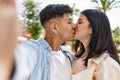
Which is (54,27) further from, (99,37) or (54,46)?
(99,37)

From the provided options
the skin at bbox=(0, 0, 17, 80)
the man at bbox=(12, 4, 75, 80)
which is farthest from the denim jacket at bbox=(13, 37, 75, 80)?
the skin at bbox=(0, 0, 17, 80)

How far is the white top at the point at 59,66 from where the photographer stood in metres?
2.36

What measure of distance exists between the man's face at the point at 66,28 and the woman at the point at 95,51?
0.19ft

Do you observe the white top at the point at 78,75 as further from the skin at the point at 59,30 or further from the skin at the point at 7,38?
the skin at the point at 7,38

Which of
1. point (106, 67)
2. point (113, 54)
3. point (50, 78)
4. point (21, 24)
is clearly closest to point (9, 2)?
point (21, 24)

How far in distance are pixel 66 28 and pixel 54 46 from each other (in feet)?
0.69

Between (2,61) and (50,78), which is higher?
(2,61)

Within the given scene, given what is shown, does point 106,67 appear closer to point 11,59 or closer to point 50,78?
point 50,78

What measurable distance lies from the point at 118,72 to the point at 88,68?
0.27m

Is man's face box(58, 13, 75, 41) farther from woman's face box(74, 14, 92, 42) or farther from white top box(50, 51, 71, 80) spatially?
white top box(50, 51, 71, 80)

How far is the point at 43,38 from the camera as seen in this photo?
8.52ft

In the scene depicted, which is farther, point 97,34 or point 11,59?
point 97,34

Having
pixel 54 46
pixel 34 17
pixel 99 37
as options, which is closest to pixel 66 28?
pixel 54 46

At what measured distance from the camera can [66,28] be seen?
2.62 meters
